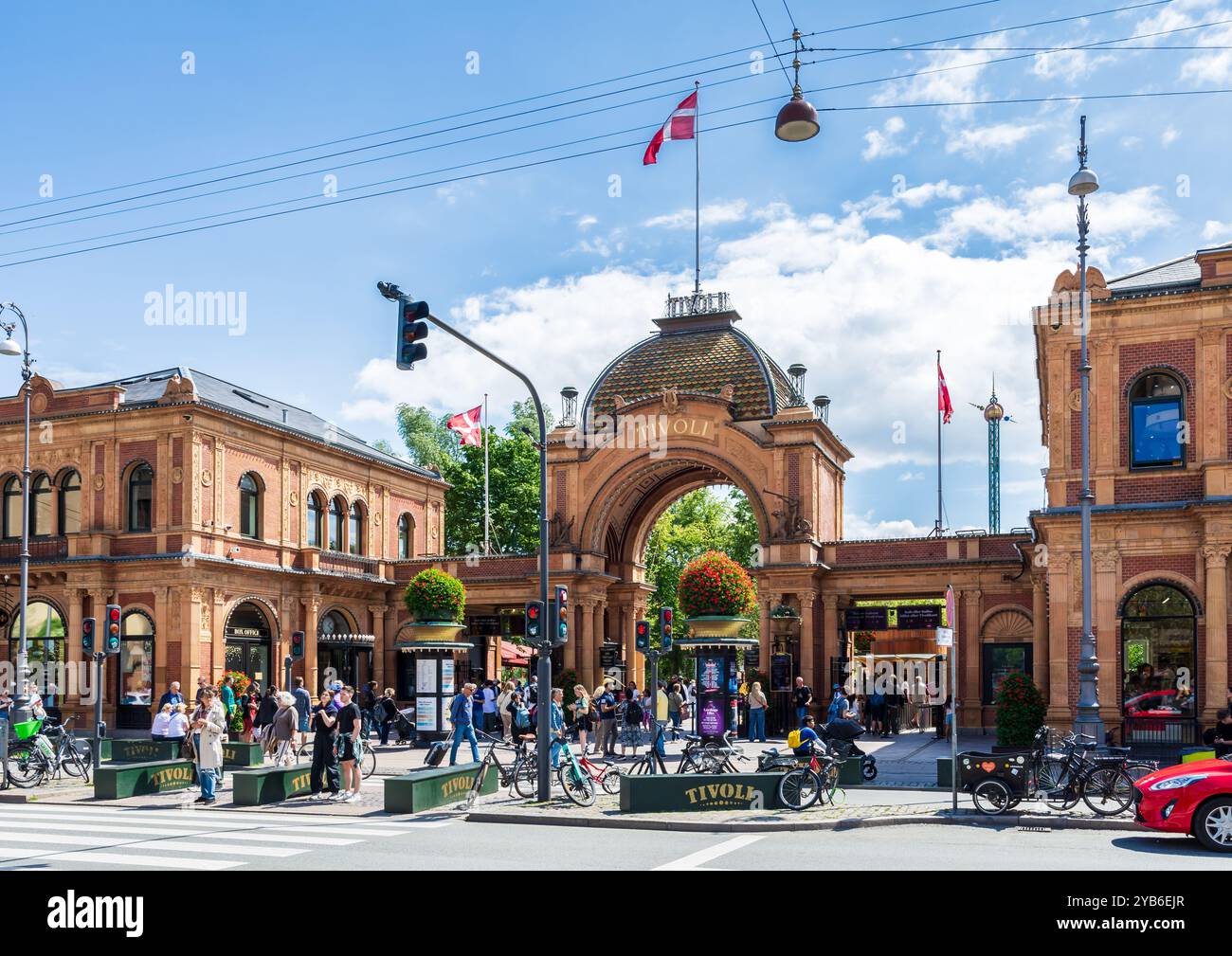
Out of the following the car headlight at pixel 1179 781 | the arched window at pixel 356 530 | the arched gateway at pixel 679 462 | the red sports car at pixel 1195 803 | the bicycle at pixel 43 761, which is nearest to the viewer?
the red sports car at pixel 1195 803

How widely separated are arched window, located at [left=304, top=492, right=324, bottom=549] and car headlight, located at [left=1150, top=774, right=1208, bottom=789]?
33738mm

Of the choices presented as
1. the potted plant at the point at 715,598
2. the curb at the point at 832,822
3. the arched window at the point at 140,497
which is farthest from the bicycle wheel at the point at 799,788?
the arched window at the point at 140,497

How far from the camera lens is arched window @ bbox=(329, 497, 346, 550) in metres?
44.8

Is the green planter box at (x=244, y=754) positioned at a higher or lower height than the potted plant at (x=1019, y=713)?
lower

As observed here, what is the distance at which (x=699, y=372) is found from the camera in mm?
43125

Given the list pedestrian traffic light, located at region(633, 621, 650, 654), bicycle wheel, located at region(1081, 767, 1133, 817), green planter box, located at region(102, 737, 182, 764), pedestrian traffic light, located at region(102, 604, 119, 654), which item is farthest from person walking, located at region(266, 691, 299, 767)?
bicycle wheel, located at region(1081, 767, 1133, 817)

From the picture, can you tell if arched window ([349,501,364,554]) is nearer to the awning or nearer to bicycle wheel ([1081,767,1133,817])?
the awning

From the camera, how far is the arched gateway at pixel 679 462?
129 feet

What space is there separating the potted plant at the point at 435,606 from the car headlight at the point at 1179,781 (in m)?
22.4

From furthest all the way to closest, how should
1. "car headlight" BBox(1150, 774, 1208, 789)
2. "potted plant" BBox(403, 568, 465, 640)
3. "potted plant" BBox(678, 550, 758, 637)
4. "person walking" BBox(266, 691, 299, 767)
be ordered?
"potted plant" BBox(403, 568, 465, 640) → "potted plant" BBox(678, 550, 758, 637) → "person walking" BBox(266, 691, 299, 767) → "car headlight" BBox(1150, 774, 1208, 789)

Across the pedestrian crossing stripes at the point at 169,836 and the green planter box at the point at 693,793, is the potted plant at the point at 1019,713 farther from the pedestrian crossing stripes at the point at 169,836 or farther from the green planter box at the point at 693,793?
the pedestrian crossing stripes at the point at 169,836

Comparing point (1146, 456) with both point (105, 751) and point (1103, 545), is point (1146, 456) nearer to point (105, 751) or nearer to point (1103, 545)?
point (1103, 545)

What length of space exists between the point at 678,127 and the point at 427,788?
17289 mm

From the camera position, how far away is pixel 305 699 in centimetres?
2781
